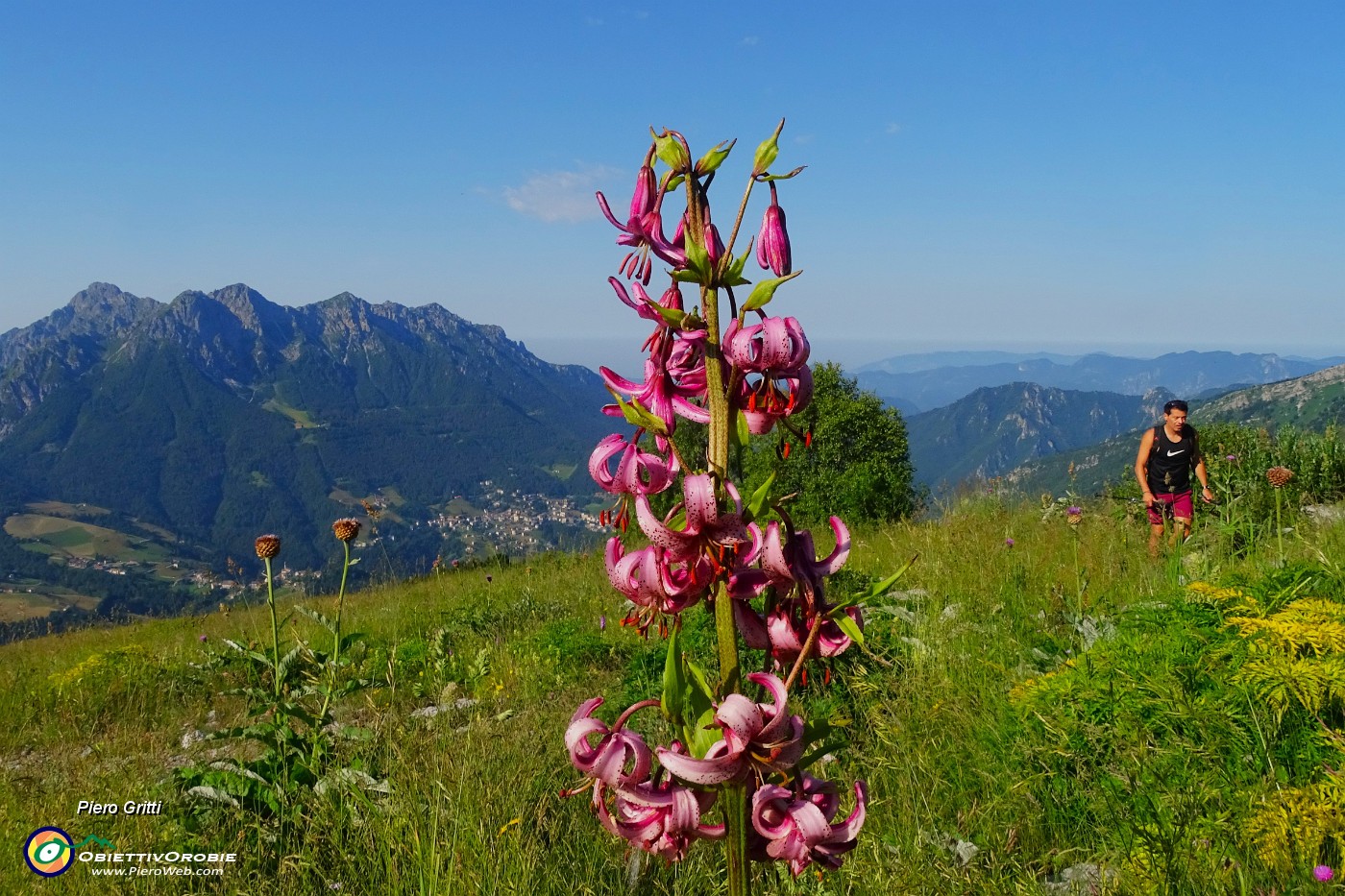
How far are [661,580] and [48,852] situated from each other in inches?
115

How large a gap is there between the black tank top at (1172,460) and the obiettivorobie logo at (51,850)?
8.20m

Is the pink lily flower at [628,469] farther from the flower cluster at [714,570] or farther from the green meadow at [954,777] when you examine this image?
the green meadow at [954,777]

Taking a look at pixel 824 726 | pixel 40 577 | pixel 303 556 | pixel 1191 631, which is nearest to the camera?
pixel 824 726

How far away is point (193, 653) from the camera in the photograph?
303 inches

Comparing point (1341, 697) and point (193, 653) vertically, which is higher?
point (1341, 697)

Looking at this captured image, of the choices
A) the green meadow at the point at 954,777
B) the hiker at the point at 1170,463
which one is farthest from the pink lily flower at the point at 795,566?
the hiker at the point at 1170,463

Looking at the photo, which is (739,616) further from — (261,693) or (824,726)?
(261,693)

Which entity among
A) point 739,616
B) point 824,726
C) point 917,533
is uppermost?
point 739,616

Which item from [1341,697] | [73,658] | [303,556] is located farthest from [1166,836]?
[303,556]

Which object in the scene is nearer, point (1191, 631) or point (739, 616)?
point (739, 616)

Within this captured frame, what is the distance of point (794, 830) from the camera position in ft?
4.17

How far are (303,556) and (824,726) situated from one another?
21876 centimetres

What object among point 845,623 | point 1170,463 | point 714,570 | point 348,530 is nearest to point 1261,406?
point 1170,463

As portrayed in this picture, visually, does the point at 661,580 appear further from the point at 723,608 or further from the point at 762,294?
the point at 762,294
